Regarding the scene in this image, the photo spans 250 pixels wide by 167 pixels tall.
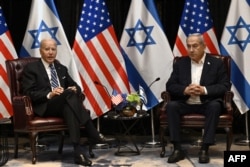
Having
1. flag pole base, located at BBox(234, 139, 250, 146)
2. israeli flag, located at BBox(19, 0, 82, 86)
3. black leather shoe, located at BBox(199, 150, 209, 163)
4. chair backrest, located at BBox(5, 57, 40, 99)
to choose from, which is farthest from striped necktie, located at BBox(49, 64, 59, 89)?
flag pole base, located at BBox(234, 139, 250, 146)

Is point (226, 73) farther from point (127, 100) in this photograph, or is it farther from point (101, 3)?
point (101, 3)

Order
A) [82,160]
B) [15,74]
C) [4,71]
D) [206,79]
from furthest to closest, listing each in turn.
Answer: [4,71] < [15,74] < [206,79] < [82,160]

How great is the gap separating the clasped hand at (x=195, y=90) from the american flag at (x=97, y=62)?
1105 mm

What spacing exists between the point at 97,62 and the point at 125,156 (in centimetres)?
132

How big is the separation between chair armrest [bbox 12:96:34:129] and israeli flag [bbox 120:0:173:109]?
1.56 metres

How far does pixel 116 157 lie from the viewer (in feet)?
18.0

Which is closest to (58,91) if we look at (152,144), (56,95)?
(56,95)

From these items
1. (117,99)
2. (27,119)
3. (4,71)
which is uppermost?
(4,71)

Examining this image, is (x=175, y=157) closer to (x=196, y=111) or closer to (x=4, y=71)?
(x=196, y=111)

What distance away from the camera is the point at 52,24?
627 cm

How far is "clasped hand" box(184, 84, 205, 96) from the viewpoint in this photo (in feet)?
17.4

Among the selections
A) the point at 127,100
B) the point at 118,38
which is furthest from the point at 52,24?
the point at 127,100

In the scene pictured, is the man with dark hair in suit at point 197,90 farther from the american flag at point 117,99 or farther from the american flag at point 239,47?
the american flag at point 239,47

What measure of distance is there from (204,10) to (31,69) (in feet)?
7.51
